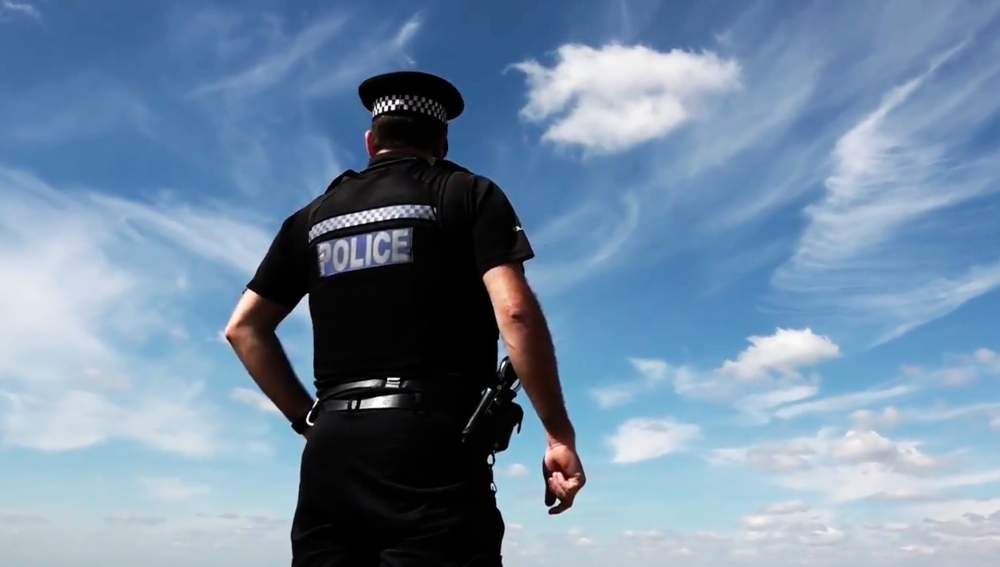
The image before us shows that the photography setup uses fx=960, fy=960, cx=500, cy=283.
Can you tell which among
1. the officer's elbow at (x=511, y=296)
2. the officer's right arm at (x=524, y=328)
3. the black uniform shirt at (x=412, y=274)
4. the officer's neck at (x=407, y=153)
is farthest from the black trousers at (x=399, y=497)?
the officer's neck at (x=407, y=153)

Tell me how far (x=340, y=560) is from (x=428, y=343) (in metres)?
1.16

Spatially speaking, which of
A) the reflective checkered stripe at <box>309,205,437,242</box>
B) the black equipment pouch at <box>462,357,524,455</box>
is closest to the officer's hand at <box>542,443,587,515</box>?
the black equipment pouch at <box>462,357,524,455</box>

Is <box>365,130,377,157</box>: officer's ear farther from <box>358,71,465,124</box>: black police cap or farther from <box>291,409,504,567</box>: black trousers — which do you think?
<box>291,409,504,567</box>: black trousers

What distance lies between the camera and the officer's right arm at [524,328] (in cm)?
462

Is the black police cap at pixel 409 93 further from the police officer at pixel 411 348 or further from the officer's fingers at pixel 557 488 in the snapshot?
the officer's fingers at pixel 557 488

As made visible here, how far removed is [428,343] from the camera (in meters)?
4.84

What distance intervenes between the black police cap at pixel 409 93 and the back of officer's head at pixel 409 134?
0.03 metres

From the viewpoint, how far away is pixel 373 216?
5.14 metres

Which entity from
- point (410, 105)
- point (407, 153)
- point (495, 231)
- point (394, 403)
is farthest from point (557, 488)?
point (410, 105)

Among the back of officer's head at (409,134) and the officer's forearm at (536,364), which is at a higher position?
the back of officer's head at (409,134)

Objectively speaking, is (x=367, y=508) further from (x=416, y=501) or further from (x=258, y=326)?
(x=258, y=326)

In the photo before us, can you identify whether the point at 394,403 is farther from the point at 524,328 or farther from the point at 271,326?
the point at 271,326

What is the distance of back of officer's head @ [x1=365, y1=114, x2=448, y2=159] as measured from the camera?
5.41 meters

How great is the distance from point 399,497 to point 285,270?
1.72 meters
